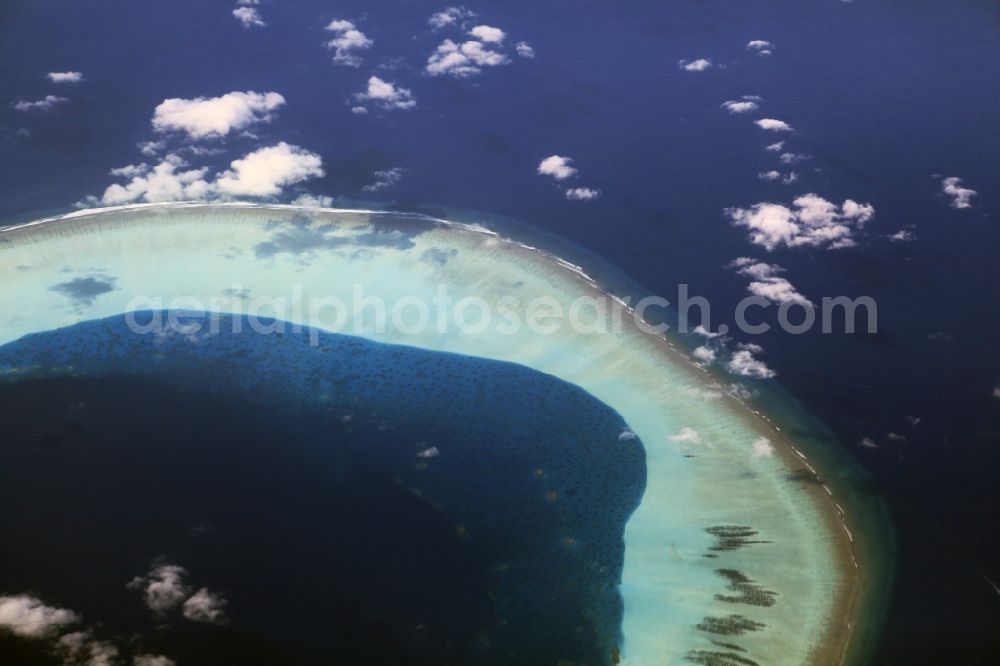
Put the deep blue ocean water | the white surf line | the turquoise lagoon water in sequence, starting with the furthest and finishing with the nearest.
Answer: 1. the white surf line
2. the deep blue ocean water
3. the turquoise lagoon water

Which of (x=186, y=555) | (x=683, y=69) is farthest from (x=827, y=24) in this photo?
(x=186, y=555)

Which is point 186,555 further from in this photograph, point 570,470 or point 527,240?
point 527,240

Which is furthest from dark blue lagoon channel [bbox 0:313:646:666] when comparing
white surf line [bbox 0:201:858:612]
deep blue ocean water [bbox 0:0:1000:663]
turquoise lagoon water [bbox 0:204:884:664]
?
deep blue ocean water [bbox 0:0:1000:663]

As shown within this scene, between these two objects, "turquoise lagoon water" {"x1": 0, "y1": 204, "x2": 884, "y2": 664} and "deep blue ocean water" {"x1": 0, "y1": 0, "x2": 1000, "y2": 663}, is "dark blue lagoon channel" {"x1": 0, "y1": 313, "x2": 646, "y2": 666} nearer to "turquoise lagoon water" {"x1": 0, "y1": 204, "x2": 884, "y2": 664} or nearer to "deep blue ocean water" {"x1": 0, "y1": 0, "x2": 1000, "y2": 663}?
"turquoise lagoon water" {"x1": 0, "y1": 204, "x2": 884, "y2": 664}

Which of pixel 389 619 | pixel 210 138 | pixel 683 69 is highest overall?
pixel 683 69

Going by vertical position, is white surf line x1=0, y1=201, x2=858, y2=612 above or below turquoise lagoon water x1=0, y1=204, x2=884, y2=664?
above

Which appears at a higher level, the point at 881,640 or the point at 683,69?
the point at 683,69

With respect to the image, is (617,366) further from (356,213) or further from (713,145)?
(713,145)
